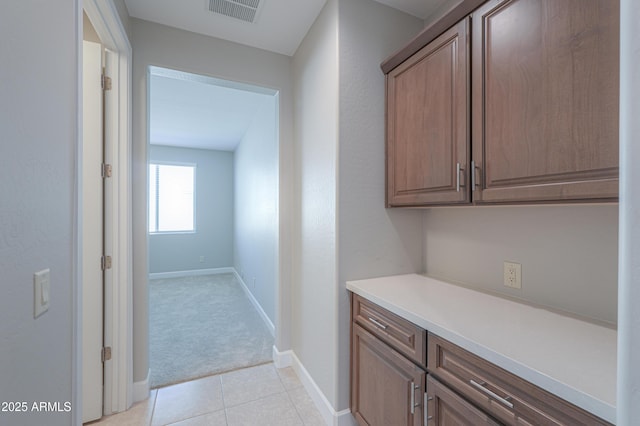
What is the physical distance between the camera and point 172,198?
5551mm

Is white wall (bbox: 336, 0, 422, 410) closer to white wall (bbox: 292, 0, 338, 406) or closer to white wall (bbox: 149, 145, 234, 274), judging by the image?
white wall (bbox: 292, 0, 338, 406)

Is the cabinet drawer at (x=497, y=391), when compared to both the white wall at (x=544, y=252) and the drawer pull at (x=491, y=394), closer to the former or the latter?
the drawer pull at (x=491, y=394)

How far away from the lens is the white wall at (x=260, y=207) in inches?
114

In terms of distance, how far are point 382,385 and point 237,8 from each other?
2.38 m

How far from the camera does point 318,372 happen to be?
185 cm

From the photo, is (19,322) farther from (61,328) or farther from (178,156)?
(178,156)

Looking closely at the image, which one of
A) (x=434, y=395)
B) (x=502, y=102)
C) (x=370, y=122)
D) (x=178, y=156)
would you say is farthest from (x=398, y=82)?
(x=178, y=156)

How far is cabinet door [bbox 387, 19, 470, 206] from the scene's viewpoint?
1.25m

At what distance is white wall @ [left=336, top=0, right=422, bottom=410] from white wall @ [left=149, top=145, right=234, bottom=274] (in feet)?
15.7

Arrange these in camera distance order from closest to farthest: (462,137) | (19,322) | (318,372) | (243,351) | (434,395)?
(19,322) < (434,395) < (462,137) < (318,372) < (243,351)

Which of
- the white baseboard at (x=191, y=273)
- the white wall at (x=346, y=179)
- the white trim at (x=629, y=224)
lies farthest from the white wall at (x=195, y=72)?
the white baseboard at (x=191, y=273)

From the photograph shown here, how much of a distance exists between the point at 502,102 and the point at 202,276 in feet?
18.8

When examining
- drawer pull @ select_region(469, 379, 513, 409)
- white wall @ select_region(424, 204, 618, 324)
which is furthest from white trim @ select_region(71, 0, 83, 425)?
white wall @ select_region(424, 204, 618, 324)

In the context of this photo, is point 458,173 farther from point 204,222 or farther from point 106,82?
point 204,222
